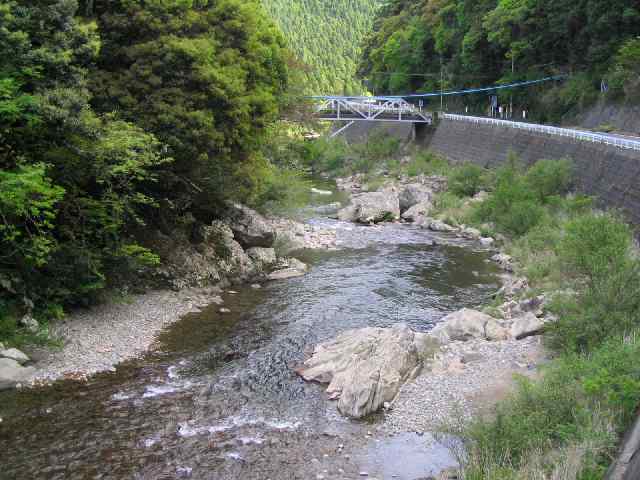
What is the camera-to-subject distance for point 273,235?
26.2m

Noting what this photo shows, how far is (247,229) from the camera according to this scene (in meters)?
25.5

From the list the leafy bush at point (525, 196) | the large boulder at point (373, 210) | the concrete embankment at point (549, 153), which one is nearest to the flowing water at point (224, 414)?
the leafy bush at point (525, 196)

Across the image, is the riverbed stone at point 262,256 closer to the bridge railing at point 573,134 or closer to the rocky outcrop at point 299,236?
the rocky outcrop at point 299,236

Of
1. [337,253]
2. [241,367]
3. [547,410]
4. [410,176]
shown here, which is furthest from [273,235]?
[410,176]

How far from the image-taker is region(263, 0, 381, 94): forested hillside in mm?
140625

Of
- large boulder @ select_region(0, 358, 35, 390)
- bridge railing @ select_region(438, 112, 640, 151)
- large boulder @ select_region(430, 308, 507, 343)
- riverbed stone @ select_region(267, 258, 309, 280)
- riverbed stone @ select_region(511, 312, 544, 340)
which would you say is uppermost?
bridge railing @ select_region(438, 112, 640, 151)

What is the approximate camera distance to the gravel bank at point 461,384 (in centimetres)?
1273

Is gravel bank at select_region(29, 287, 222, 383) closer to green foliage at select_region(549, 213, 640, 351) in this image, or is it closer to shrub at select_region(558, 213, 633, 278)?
green foliage at select_region(549, 213, 640, 351)

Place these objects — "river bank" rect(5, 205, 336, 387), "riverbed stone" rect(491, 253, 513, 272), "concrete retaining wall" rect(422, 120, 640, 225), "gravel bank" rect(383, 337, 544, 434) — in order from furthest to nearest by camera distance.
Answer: "concrete retaining wall" rect(422, 120, 640, 225) → "riverbed stone" rect(491, 253, 513, 272) → "river bank" rect(5, 205, 336, 387) → "gravel bank" rect(383, 337, 544, 434)

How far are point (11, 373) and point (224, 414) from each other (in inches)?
196

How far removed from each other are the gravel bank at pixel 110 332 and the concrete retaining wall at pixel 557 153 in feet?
57.6

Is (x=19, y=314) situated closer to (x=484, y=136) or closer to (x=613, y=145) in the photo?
(x=613, y=145)

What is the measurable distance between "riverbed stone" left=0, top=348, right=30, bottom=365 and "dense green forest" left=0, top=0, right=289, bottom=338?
0.55 metres

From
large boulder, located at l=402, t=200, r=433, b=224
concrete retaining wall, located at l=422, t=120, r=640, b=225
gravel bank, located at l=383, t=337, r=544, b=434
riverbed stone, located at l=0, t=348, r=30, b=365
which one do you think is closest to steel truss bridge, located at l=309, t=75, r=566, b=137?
concrete retaining wall, located at l=422, t=120, r=640, b=225
